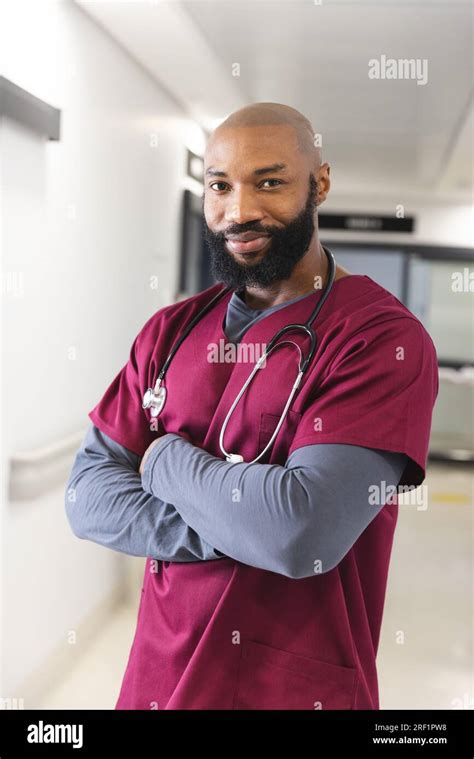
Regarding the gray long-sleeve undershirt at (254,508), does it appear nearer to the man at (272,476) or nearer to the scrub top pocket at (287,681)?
the man at (272,476)

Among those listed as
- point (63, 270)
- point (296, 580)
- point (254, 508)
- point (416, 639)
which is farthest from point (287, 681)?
point (416, 639)

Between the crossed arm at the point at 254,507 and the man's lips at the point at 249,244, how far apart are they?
316mm

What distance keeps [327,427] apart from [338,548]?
0.56ft

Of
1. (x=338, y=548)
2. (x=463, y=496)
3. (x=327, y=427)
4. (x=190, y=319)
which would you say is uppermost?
(x=190, y=319)

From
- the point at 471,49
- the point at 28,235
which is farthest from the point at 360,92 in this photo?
the point at 28,235

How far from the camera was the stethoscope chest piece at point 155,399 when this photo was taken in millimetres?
1320

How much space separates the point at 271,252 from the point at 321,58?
2894 millimetres

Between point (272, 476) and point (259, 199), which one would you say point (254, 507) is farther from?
point (259, 199)

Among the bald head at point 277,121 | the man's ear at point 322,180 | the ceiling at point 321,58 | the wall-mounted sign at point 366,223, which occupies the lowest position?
the man's ear at point 322,180

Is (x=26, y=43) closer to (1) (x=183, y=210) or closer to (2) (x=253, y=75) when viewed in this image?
(2) (x=253, y=75)

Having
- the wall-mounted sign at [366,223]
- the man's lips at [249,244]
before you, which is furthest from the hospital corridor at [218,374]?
the wall-mounted sign at [366,223]

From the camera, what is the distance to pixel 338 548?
43.6 inches

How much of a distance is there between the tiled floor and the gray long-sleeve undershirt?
6.54 ft

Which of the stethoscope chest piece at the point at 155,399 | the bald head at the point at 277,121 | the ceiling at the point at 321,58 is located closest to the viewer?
the bald head at the point at 277,121
